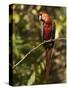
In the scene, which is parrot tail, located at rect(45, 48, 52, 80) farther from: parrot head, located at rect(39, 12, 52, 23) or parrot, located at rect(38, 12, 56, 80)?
parrot head, located at rect(39, 12, 52, 23)

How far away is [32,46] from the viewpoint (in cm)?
183

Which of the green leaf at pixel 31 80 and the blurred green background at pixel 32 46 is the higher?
the blurred green background at pixel 32 46

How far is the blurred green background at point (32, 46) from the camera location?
1788 mm

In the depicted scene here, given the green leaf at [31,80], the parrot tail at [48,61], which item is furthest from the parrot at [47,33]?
the green leaf at [31,80]

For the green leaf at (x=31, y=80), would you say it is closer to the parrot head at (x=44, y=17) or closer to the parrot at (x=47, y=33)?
the parrot at (x=47, y=33)

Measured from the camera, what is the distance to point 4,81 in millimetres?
1799

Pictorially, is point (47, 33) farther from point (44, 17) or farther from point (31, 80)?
point (31, 80)

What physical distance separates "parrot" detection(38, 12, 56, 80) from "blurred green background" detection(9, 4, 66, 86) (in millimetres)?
25

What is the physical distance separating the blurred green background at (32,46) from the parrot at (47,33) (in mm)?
25

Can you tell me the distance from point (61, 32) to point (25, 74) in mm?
432

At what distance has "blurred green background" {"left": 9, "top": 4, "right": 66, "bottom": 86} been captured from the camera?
5.87 feet

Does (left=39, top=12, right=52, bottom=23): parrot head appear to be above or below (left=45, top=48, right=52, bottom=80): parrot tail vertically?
above

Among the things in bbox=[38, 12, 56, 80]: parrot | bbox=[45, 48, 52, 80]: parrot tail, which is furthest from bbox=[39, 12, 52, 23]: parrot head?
bbox=[45, 48, 52, 80]: parrot tail

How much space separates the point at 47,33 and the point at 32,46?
16cm
